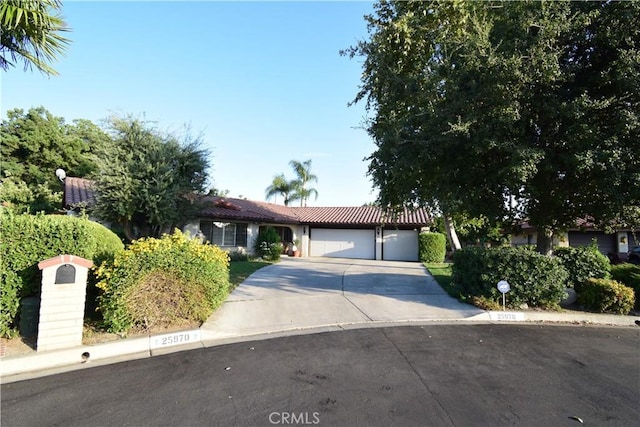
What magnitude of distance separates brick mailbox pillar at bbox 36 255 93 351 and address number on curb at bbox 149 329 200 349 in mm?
1091

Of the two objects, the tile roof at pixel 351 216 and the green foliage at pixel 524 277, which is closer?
the green foliage at pixel 524 277

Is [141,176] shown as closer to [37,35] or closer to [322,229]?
[37,35]

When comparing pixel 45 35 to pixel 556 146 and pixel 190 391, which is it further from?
pixel 556 146

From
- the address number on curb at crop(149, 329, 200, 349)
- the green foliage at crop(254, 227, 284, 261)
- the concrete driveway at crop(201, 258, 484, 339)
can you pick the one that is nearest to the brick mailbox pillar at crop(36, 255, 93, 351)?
the address number on curb at crop(149, 329, 200, 349)

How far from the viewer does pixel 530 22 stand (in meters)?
7.66

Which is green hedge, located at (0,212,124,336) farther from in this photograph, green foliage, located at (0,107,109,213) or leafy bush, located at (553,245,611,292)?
green foliage, located at (0,107,109,213)

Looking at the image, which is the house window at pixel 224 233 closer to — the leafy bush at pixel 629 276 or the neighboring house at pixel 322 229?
the neighboring house at pixel 322 229

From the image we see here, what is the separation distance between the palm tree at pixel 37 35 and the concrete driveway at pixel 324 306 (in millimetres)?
5623

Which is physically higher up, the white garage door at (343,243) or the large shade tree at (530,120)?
the large shade tree at (530,120)

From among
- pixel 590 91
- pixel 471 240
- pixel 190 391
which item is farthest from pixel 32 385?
pixel 471 240

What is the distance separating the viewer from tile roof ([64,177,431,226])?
17188mm

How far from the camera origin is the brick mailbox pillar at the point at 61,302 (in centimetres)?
504

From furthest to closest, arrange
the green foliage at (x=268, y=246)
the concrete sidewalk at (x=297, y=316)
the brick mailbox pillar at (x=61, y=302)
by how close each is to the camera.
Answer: the green foliage at (x=268, y=246) → the brick mailbox pillar at (x=61, y=302) → the concrete sidewalk at (x=297, y=316)

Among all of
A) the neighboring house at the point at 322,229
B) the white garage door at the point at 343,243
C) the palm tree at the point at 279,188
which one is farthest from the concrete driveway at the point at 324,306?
the palm tree at the point at 279,188
